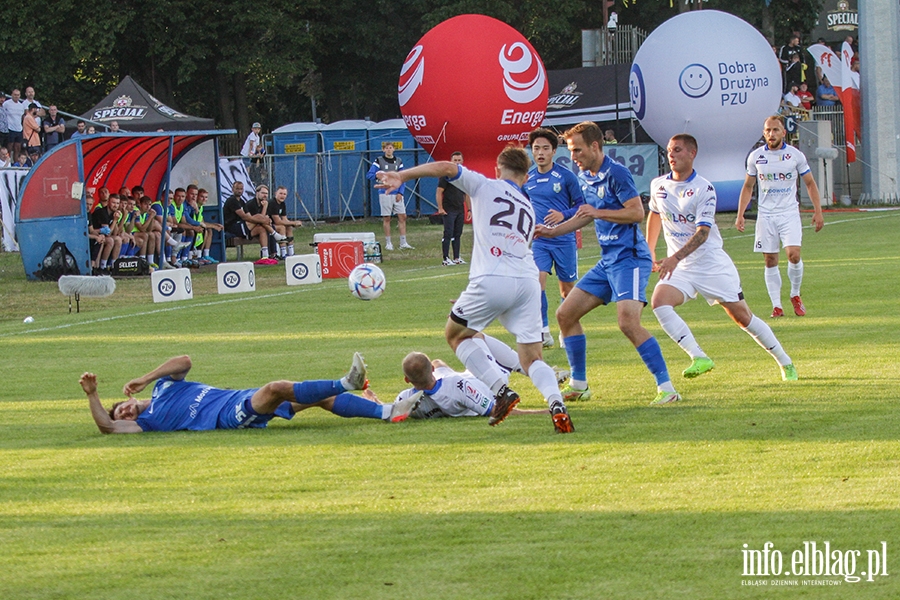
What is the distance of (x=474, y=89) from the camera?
32250 mm

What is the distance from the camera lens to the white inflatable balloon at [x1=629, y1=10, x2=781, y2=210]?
31969mm

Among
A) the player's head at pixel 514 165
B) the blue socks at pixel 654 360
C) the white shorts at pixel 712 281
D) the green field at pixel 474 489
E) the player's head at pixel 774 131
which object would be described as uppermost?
the player's head at pixel 774 131

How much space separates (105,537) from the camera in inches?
226

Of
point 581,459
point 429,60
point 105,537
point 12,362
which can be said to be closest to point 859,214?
point 429,60

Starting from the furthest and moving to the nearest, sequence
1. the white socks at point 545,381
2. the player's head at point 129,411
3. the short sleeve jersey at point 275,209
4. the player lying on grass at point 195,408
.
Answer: the short sleeve jersey at point 275,209, the player's head at point 129,411, the player lying on grass at point 195,408, the white socks at point 545,381

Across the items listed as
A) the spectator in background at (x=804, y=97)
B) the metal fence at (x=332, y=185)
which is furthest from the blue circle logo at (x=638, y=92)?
the spectator in background at (x=804, y=97)

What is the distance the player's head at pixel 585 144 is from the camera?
8742mm

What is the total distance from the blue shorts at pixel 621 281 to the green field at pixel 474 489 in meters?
0.83

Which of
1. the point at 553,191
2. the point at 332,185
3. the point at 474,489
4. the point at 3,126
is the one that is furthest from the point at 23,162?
the point at 474,489

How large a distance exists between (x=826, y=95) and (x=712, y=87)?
28.7 feet

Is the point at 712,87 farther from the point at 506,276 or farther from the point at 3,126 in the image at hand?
the point at 506,276

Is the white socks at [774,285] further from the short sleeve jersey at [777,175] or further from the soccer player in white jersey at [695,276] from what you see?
the soccer player in white jersey at [695,276]

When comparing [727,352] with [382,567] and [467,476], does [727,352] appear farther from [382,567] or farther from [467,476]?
[382,567]

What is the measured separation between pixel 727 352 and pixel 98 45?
36.7 metres
